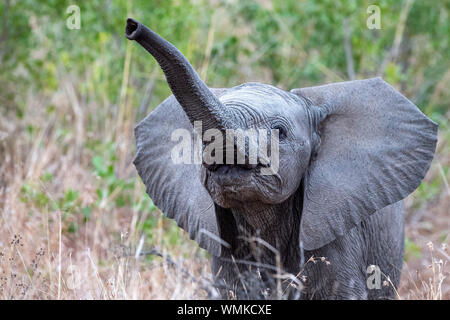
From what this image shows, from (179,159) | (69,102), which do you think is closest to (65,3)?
(69,102)

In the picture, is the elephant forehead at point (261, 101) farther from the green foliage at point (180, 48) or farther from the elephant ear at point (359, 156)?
the green foliage at point (180, 48)

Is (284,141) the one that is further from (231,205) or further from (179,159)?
(179,159)

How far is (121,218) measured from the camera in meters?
6.93

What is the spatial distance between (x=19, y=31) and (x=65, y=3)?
0.50m

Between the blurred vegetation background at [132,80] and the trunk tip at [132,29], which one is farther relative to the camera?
the blurred vegetation background at [132,80]

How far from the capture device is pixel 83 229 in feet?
21.1

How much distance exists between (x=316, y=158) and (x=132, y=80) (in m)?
3.95

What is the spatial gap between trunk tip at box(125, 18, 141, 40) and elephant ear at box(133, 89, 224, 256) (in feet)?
4.29

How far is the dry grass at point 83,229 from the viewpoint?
455cm

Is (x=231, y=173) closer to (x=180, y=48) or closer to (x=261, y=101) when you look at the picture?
(x=261, y=101)

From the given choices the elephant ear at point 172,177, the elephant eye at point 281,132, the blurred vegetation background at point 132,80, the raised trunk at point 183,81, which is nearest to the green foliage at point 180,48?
the blurred vegetation background at point 132,80

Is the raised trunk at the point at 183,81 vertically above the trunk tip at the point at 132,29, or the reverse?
the trunk tip at the point at 132,29

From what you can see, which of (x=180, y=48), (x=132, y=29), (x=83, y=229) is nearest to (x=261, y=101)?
(x=132, y=29)

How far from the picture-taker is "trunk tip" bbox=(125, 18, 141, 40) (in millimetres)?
3186
